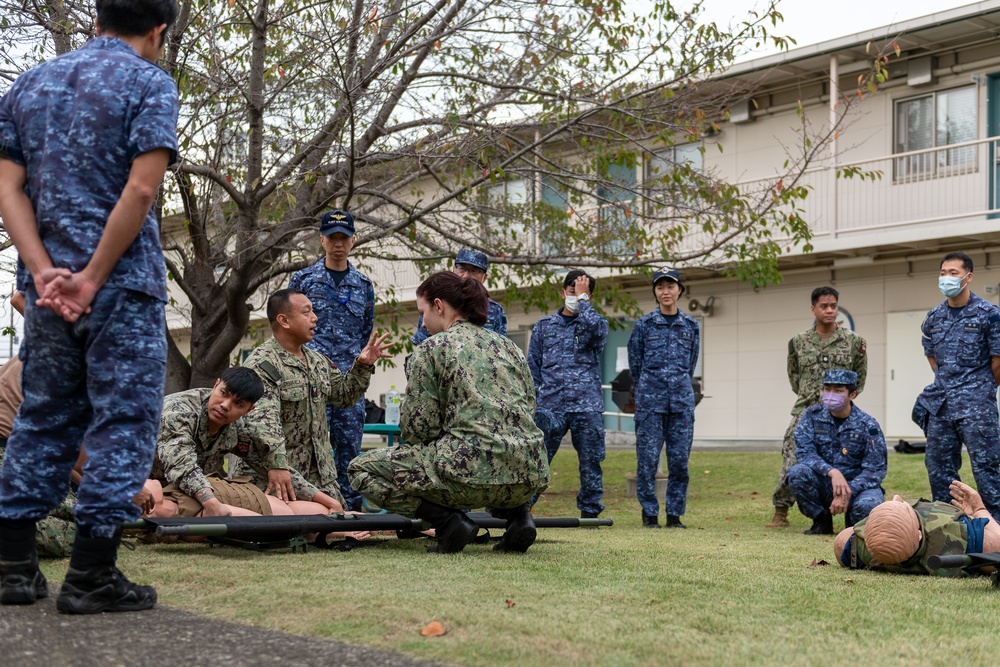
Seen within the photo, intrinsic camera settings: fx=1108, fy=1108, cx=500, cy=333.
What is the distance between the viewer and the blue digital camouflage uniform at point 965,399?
24.6ft

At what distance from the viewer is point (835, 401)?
7.57 m

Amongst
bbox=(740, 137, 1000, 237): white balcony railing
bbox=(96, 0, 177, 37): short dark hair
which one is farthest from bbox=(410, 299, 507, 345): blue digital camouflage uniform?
bbox=(740, 137, 1000, 237): white balcony railing

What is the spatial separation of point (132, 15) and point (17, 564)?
1765 millimetres

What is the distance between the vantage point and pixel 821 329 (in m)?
8.90

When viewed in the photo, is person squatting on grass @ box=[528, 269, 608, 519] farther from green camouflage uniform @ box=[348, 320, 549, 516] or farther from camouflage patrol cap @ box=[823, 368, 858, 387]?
green camouflage uniform @ box=[348, 320, 549, 516]

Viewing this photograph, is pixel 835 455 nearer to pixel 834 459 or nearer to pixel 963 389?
pixel 834 459

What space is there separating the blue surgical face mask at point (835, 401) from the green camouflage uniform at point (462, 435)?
3.06 metres

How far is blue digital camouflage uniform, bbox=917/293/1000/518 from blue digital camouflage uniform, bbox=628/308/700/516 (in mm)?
1744

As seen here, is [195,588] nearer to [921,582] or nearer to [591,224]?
[921,582]

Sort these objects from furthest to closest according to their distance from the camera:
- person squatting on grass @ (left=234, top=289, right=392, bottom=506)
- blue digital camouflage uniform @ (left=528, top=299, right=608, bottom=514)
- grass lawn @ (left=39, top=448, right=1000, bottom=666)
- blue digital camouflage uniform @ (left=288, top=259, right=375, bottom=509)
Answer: blue digital camouflage uniform @ (left=528, top=299, right=608, bottom=514) → blue digital camouflage uniform @ (left=288, top=259, right=375, bottom=509) → person squatting on grass @ (left=234, top=289, right=392, bottom=506) → grass lawn @ (left=39, top=448, right=1000, bottom=666)

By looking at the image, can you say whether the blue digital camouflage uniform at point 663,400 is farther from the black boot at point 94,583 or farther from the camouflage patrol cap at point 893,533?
the black boot at point 94,583

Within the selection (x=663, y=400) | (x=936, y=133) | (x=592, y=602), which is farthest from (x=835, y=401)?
(x=936, y=133)

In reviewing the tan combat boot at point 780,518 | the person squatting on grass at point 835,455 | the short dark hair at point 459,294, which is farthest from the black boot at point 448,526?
the tan combat boot at point 780,518

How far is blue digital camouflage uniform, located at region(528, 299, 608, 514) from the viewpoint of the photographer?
8.60 m
